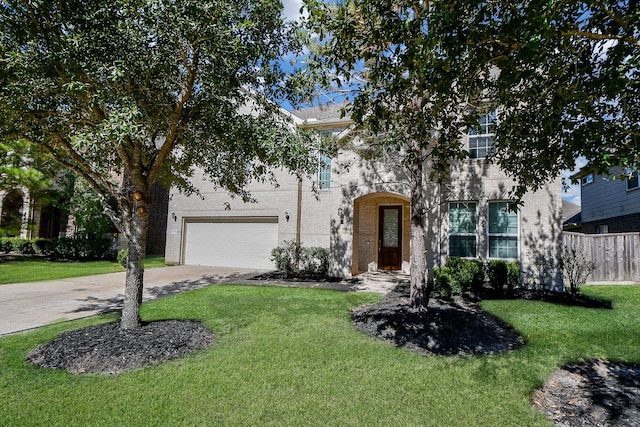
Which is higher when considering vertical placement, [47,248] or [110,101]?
[110,101]

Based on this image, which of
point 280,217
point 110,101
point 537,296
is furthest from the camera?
point 280,217

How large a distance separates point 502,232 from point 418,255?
4.90 m

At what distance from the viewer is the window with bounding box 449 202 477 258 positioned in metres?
11.0

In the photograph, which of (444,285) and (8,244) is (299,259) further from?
(8,244)

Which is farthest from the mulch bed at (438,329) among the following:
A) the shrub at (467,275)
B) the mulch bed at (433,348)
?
the shrub at (467,275)

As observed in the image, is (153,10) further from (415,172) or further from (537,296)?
(537,296)

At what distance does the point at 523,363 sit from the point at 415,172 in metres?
4.17

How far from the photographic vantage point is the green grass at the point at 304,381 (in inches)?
135

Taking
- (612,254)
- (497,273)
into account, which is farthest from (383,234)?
(612,254)

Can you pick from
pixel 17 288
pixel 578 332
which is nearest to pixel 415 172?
pixel 578 332

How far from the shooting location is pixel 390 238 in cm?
1395

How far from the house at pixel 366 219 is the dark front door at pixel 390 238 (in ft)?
0.13

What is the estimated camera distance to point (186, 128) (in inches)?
222

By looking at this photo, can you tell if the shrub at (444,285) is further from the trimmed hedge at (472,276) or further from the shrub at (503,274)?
the shrub at (503,274)
